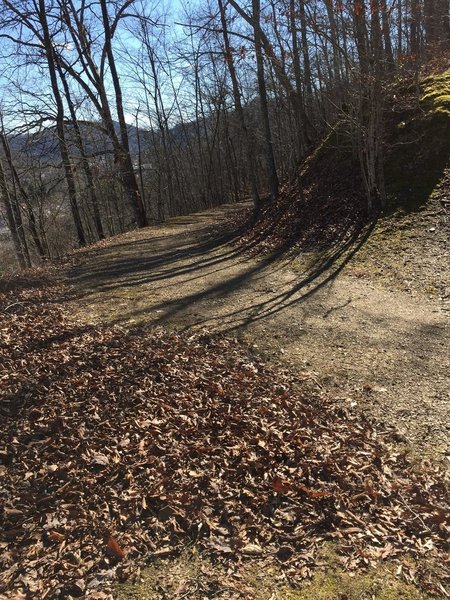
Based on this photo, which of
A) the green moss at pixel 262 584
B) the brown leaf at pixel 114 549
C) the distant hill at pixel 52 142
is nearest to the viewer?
the green moss at pixel 262 584

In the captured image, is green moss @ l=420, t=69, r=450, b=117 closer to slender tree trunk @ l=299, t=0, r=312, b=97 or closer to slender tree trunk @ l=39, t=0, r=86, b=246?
slender tree trunk @ l=299, t=0, r=312, b=97

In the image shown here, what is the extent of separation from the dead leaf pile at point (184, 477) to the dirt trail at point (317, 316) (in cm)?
47

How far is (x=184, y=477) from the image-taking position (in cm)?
349

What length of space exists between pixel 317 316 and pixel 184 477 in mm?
3818

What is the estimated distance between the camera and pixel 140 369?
17.2ft

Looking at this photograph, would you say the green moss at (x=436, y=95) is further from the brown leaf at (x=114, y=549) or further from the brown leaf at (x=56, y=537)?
the brown leaf at (x=56, y=537)

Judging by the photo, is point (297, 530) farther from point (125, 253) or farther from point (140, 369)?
point (125, 253)

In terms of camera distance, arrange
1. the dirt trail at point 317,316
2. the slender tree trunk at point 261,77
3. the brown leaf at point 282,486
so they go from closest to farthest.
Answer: the brown leaf at point 282,486
the dirt trail at point 317,316
the slender tree trunk at point 261,77

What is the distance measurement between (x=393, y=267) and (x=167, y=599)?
6777 millimetres

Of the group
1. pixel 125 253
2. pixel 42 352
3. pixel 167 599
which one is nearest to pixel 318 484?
pixel 167 599

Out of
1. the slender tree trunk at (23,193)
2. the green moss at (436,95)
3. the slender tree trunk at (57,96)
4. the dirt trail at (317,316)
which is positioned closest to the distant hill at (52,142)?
the slender tree trunk at (57,96)

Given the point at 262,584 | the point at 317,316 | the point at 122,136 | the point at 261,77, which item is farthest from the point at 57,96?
the point at 262,584

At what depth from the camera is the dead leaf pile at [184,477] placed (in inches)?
112

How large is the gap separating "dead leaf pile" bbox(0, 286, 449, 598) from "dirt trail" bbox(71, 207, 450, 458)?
47cm
